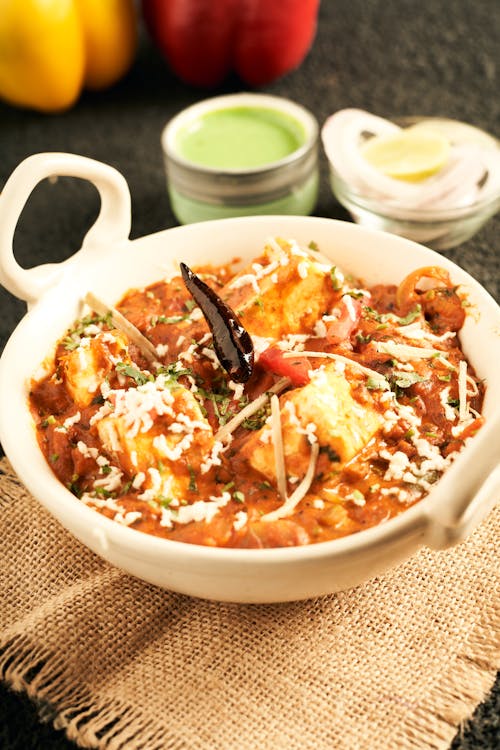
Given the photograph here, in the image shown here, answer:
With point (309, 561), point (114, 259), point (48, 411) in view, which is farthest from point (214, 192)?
point (309, 561)

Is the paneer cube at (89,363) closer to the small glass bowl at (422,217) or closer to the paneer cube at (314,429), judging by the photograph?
the paneer cube at (314,429)

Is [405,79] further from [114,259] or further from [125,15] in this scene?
[114,259]

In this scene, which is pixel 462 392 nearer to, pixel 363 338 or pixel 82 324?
pixel 363 338

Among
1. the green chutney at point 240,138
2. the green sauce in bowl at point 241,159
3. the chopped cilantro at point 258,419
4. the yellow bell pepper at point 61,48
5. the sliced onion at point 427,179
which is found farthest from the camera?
the yellow bell pepper at point 61,48

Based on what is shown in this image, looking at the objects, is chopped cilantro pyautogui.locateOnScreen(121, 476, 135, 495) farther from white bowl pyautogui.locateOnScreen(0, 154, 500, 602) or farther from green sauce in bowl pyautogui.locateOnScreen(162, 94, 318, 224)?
green sauce in bowl pyautogui.locateOnScreen(162, 94, 318, 224)

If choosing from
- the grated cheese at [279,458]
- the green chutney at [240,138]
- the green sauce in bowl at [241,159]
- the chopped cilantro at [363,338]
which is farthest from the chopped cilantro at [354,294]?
the green chutney at [240,138]

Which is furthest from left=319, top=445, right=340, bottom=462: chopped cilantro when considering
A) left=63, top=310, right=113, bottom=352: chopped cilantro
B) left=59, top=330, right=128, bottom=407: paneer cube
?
left=63, top=310, right=113, bottom=352: chopped cilantro
